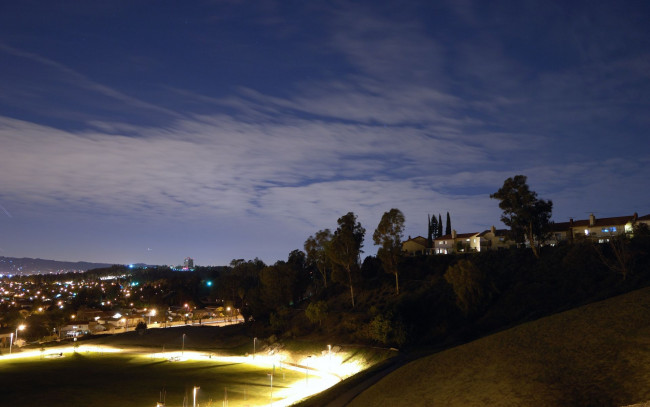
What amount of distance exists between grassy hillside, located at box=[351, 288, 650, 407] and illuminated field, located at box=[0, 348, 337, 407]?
533 inches

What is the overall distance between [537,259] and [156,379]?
5086 cm

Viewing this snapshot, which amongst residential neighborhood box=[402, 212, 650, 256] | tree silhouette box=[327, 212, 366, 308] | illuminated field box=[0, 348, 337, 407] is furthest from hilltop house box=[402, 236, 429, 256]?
illuminated field box=[0, 348, 337, 407]

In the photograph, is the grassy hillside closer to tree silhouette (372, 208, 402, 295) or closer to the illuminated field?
the illuminated field

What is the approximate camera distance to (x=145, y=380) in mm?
47000

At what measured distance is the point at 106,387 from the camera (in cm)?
4331

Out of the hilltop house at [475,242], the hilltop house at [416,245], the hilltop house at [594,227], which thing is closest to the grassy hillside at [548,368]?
the hilltop house at [594,227]

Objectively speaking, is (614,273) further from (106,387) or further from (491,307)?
(106,387)

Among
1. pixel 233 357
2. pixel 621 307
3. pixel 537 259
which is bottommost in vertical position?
pixel 233 357

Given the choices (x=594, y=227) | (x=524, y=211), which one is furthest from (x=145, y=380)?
(x=594, y=227)

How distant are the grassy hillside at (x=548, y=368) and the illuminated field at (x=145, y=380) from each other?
13.6 metres

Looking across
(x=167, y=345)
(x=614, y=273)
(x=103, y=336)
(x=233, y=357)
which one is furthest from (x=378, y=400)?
(x=103, y=336)

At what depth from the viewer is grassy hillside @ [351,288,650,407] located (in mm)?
20188

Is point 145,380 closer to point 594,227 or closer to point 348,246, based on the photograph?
point 348,246

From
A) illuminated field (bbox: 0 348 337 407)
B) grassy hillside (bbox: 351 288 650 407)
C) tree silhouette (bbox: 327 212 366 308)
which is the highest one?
tree silhouette (bbox: 327 212 366 308)
